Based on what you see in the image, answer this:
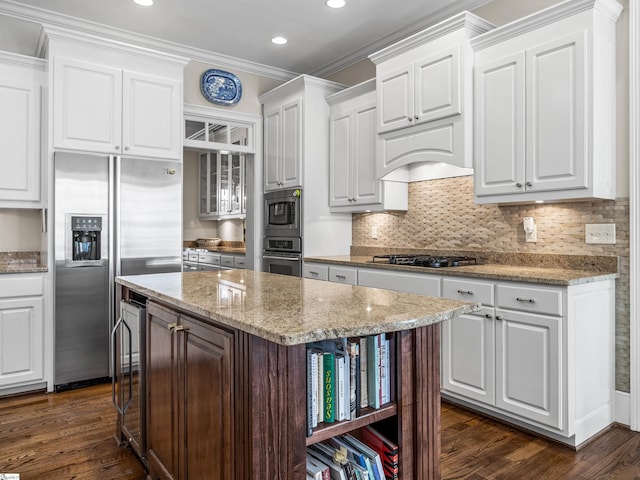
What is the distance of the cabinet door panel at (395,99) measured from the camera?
3.35m

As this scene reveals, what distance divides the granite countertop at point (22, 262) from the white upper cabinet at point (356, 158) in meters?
2.55

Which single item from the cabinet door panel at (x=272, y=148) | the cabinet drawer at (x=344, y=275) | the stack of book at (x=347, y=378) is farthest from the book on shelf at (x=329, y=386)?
the cabinet door panel at (x=272, y=148)

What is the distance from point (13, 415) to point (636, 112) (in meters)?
4.22

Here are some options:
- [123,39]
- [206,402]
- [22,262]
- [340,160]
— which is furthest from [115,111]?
[206,402]

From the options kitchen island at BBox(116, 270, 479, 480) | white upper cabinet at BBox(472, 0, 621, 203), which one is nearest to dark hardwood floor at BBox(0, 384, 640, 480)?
kitchen island at BBox(116, 270, 479, 480)

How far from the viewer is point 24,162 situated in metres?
3.39

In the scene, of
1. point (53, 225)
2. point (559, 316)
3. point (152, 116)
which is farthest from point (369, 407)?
point (152, 116)

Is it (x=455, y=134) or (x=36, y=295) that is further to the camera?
(x=36, y=295)

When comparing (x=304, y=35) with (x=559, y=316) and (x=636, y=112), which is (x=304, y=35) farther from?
(x=559, y=316)

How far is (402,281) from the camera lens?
313 centimetres

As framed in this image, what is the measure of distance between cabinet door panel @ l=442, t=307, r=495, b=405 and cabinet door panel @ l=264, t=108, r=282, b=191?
97.6 inches

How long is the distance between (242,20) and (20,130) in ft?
6.40

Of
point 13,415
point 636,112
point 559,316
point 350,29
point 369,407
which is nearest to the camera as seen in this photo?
point 369,407

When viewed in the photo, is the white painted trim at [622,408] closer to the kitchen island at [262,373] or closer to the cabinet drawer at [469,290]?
the cabinet drawer at [469,290]
